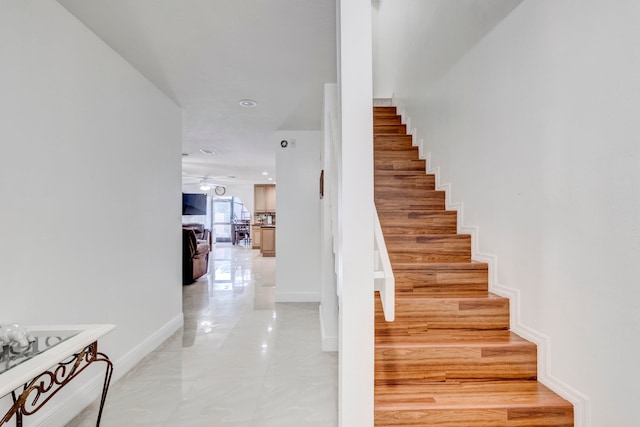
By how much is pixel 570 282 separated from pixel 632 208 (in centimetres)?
46

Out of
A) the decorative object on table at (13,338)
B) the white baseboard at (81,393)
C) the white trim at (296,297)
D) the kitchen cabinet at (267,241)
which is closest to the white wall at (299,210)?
the white trim at (296,297)

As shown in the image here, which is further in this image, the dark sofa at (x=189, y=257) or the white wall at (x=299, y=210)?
the dark sofa at (x=189, y=257)

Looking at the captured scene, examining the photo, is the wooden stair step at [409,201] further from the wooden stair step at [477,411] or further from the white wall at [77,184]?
the white wall at [77,184]

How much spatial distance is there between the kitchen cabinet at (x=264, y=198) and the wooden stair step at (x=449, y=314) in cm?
968

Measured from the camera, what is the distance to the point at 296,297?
14.5 feet

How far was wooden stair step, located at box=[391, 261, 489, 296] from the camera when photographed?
7.10ft

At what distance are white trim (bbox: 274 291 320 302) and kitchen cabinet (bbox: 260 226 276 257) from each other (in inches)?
175

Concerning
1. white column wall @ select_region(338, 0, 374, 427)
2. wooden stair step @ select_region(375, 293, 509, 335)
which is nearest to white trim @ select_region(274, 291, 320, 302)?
wooden stair step @ select_region(375, 293, 509, 335)

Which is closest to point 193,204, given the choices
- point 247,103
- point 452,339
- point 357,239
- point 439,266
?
point 247,103

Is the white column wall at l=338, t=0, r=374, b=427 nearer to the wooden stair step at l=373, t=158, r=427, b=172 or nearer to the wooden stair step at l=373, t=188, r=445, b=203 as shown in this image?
the wooden stair step at l=373, t=188, r=445, b=203

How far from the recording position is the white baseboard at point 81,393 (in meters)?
1.69

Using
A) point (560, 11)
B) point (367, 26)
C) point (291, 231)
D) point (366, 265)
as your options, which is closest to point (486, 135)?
point (560, 11)

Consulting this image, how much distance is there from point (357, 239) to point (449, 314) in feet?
3.48

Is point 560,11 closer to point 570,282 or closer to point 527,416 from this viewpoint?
point 570,282
